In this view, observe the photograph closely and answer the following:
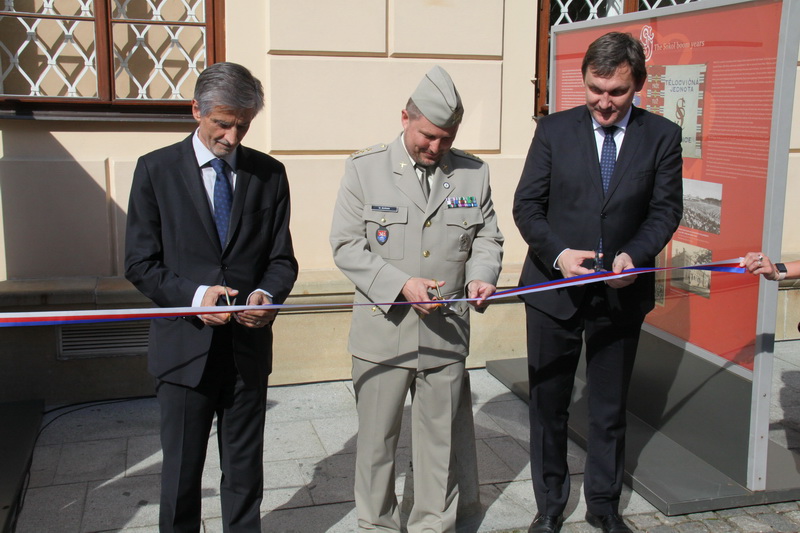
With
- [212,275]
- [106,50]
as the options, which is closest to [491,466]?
[212,275]

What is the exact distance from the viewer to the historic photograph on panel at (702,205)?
405cm

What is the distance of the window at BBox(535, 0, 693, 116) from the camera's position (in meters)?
6.03

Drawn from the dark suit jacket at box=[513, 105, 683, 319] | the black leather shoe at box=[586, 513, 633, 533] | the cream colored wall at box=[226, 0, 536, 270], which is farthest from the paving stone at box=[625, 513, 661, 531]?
the cream colored wall at box=[226, 0, 536, 270]

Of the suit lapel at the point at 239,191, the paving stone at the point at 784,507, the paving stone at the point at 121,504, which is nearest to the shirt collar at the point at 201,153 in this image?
the suit lapel at the point at 239,191

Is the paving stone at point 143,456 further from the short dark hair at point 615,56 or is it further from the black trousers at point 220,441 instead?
the short dark hair at point 615,56

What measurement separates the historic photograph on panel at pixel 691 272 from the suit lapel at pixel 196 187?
2.53 metres

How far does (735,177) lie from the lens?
12.8 feet

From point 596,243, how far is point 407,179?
33.5 inches

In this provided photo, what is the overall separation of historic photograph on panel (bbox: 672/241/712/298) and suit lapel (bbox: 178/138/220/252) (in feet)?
8.32

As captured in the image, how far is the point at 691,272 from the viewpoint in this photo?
170 inches

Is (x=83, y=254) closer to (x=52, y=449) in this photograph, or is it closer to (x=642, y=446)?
(x=52, y=449)

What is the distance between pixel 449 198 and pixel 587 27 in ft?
6.78

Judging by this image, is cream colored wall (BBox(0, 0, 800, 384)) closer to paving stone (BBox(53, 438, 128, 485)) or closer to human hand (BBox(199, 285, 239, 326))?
paving stone (BBox(53, 438, 128, 485))

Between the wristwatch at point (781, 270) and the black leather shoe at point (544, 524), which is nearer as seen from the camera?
the wristwatch at point (781, 270)
